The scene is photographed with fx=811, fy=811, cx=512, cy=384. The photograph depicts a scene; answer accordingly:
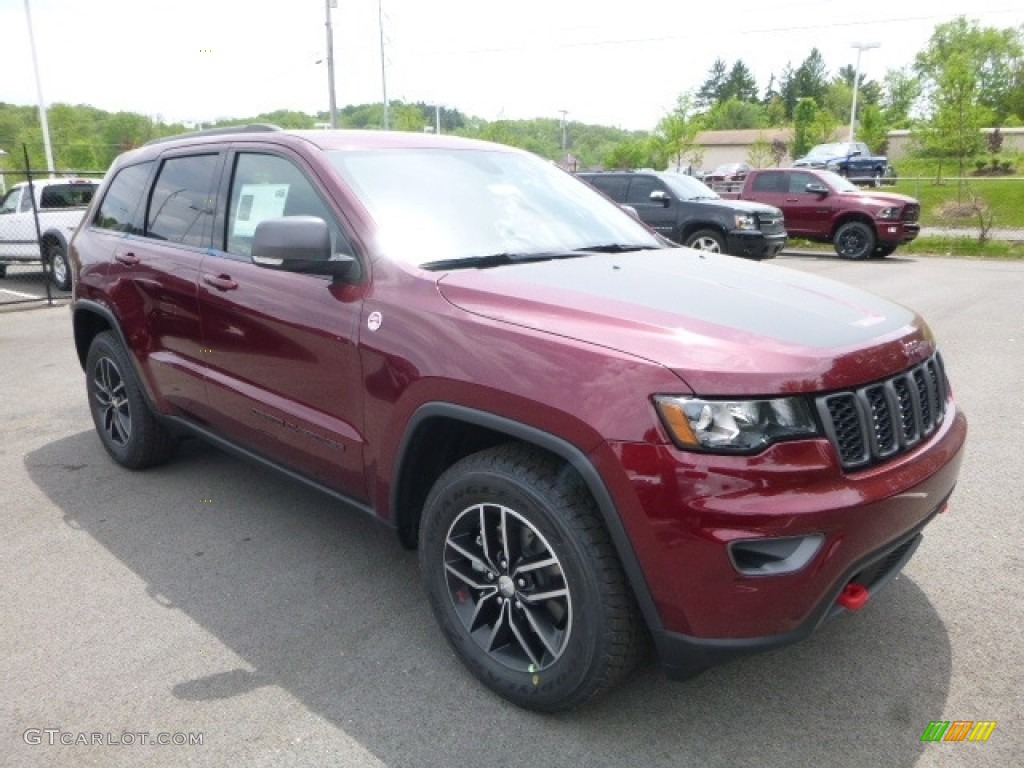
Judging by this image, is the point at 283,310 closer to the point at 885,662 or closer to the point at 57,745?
the point at 57,745

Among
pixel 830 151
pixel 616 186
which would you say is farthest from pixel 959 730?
pixel 830 151

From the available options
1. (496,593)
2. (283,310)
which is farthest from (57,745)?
(283,310)

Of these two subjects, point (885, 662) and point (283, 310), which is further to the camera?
point (283, 310)

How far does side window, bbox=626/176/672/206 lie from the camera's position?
566 inches

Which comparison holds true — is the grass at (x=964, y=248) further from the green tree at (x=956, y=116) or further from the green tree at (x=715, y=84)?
the green tree at (x=715, y=84)

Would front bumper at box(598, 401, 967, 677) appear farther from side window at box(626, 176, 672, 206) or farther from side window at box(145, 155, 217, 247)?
side window at box(626, 176, 672, 206)

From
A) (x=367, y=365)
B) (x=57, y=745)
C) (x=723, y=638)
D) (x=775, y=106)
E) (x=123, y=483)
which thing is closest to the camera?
(x=723, y=638)

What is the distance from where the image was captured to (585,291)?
264cm

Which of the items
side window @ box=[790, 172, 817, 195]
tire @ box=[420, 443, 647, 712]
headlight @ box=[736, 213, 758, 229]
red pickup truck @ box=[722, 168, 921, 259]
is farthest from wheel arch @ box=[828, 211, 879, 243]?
tire @ box=[420, 443, 647, 712]

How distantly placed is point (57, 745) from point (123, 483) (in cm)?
230

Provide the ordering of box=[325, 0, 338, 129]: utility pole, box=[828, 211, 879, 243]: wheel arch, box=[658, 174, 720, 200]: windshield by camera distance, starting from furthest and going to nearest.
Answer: box=[325, 0, 338, 129]: utility pole, box=[828, 211, 879, 243]: wheel arch, box=[658, 174, 720, 200]: windshield

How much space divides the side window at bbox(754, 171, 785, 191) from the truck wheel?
5.01 meters

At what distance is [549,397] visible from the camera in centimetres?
231

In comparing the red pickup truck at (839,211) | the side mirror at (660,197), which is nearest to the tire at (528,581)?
the side mirror at (660,197)
